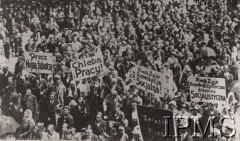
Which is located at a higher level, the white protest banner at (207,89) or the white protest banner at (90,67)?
the white protest banner at (90,67)

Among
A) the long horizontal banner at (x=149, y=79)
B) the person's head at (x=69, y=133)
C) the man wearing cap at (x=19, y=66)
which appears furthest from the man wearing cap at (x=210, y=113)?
the man wearing cap at (x=19, y=66)

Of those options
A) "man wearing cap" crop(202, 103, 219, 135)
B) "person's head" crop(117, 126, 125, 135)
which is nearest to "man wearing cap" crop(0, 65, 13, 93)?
"person's head" crop(117, 126, 125, 135)

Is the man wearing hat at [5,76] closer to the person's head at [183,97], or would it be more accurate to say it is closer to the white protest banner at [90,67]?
the white protest banner at [90,67]

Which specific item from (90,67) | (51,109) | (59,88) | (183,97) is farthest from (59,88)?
(183,97)

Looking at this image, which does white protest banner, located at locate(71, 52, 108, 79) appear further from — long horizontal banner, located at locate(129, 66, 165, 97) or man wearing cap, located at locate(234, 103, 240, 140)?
man wearing cap, located at locate(234, 103, 240, 140)

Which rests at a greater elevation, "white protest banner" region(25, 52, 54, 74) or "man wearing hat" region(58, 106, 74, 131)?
"white protest banner" region(25, 52, 54, 74)

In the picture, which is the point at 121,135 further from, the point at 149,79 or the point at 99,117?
the point at 149,79
